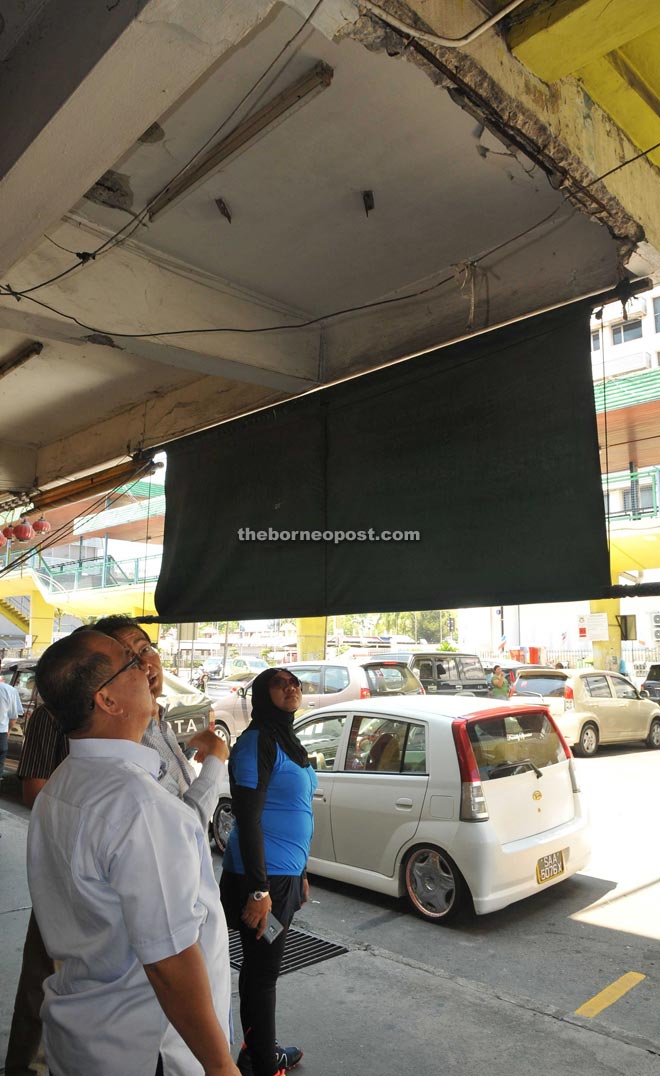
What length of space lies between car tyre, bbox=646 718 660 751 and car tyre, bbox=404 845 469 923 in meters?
10.7

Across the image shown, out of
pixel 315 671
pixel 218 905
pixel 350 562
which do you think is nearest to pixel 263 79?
pixel 350 562

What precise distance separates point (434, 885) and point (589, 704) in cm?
920

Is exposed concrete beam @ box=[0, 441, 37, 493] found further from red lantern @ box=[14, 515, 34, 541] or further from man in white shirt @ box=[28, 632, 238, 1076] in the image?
man in white shirt @ box=[28, 632, 238, 1076]

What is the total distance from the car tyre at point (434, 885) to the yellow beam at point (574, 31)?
4.71 metres

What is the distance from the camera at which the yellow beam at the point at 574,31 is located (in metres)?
2.43

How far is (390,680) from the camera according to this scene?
45.3ft

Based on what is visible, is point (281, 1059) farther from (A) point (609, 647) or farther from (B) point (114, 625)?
(A) point (609, 647)

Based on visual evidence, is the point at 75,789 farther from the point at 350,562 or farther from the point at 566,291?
the point at 566,291

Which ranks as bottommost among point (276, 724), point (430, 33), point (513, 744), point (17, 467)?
point (513, 744)

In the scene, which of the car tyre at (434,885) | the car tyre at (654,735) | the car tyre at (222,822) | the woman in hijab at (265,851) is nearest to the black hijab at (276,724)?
the woman in hijab at (265,851)

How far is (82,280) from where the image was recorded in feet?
13.9

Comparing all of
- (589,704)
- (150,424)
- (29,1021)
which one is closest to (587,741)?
(589,704)

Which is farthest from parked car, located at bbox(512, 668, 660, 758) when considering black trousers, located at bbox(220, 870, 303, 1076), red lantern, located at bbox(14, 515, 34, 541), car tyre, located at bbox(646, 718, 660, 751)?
black trousers, located at bbox(220, 870, 303, 1076)

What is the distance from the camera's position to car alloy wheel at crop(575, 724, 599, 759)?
13.4m
